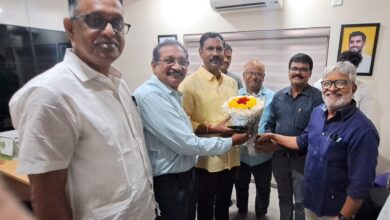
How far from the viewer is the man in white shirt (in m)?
0.75

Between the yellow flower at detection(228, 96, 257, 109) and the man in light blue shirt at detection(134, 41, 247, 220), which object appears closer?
the man in light blue shirt at detection(134, 41, 247, 220)

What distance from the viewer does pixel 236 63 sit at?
3430 millimetres

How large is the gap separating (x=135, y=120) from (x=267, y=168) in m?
1.71

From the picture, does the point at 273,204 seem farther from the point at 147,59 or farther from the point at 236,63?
the point at 147,59

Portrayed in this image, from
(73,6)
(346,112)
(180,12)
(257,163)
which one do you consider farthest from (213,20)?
(73,6)

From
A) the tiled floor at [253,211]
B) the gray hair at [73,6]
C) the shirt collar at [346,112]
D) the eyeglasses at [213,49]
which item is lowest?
the tiled floor at [253,211]

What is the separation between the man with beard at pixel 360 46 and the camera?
2.60 m

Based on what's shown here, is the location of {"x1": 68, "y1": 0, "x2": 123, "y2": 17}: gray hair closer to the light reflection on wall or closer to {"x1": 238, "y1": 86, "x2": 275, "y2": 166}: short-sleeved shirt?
{"x1": 238, "y1": 86, "x2": 275, "y2": 166}: short-sleeved shirt

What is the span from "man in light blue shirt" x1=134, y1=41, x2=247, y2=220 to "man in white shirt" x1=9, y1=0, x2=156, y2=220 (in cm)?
27

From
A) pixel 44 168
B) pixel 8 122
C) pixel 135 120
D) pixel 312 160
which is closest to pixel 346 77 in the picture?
pixel 312 160

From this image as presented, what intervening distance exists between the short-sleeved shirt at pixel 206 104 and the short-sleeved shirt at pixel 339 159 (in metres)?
0.61

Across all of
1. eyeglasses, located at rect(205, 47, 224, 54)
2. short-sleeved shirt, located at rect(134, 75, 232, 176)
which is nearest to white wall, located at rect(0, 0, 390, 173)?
eyeglasses, located at rect(205, 47, 224, 54)

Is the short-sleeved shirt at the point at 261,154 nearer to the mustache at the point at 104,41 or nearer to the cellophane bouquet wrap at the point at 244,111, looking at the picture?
the cellophane bouquet wrap at the point at 244,111

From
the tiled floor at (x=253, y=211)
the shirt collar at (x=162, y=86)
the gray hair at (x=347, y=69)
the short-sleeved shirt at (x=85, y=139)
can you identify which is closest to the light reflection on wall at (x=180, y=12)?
the shirt collar at (x=162, y=86)
